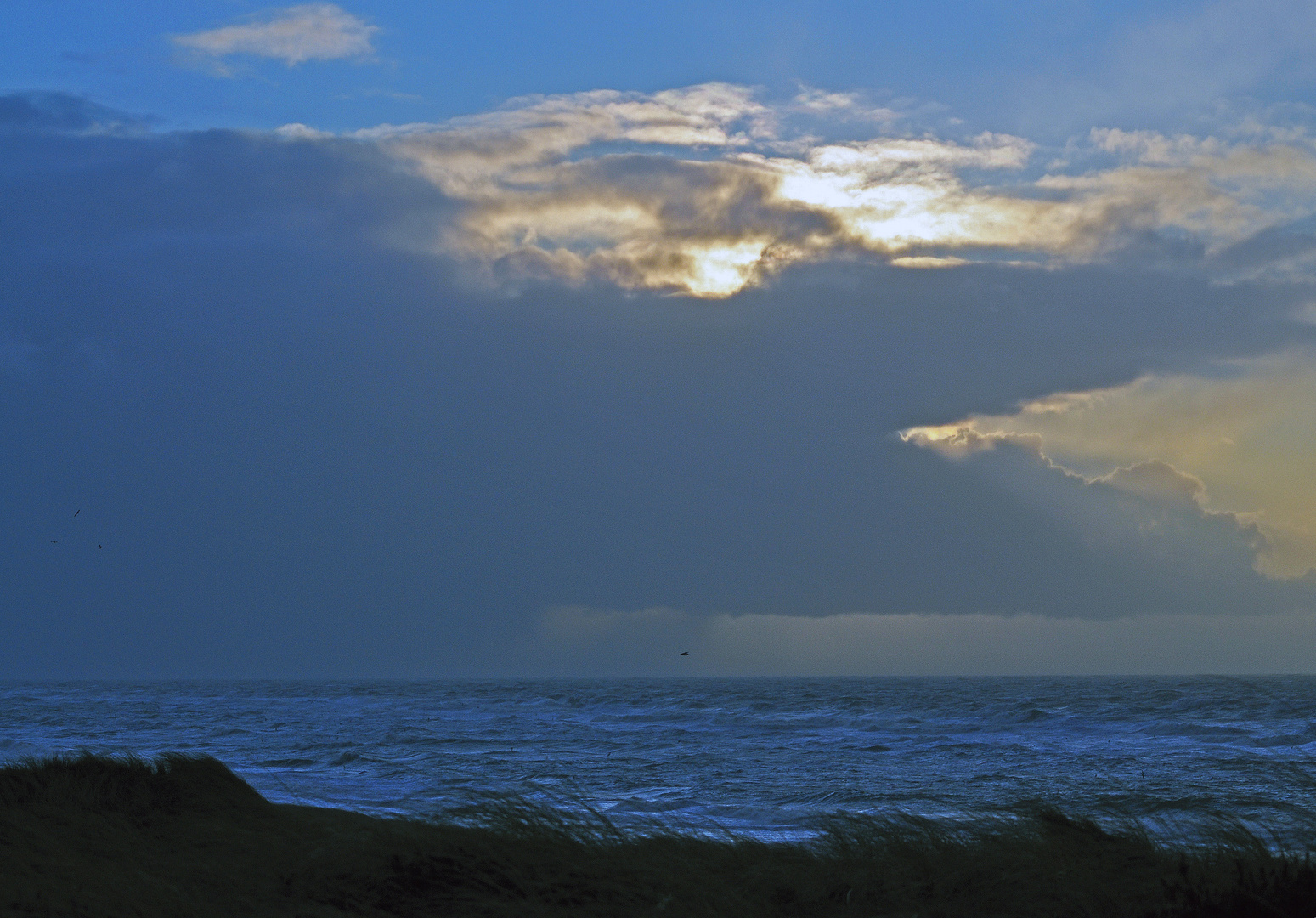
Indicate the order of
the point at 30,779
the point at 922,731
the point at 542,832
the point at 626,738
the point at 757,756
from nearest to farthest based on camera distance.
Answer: the point at 542,832 → the point at 30,779 → the point at 757,756 → the point at 626,738 → the point at 922,731

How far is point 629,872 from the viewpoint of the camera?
28.5 feet

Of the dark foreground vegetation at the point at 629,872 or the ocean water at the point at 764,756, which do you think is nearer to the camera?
the dark foreground vegetation at the point at 629,872

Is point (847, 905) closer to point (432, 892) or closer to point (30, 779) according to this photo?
point (432, 892)

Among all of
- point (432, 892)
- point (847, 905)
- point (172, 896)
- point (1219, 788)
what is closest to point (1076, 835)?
point (847, 905)

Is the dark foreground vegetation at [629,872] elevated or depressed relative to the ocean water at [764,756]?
elevated

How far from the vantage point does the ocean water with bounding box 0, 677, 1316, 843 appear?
64.0 feet

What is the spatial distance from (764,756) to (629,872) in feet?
84.5

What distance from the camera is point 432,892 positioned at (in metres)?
8.54

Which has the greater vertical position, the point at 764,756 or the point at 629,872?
the point at 629,872

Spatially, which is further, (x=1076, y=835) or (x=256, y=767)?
(x=256, y=767)

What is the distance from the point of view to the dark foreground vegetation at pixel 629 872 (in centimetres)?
769

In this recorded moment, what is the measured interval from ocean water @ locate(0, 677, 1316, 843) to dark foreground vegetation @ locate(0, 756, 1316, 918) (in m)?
0.97

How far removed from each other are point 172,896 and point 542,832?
9.78 feet

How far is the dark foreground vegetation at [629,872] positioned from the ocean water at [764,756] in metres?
0.97
